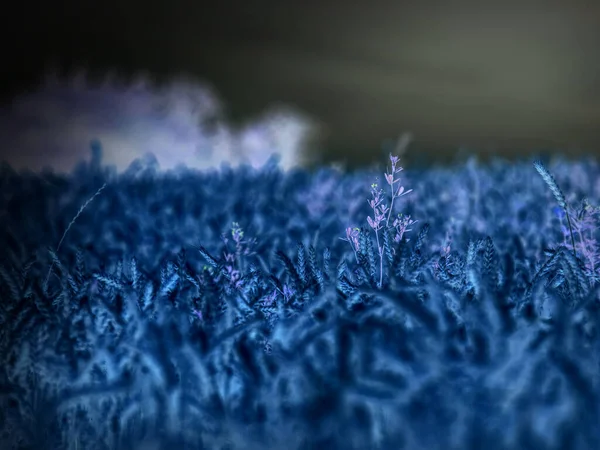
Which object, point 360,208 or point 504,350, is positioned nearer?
point 504,350

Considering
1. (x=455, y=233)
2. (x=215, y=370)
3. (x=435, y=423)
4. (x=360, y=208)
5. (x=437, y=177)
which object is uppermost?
(x=437, y=177)

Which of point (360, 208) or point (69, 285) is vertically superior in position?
point (360, 208)

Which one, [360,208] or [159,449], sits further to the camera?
[360,208]

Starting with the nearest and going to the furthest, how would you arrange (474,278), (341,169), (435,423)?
(435,423), (474,278), (341,169)

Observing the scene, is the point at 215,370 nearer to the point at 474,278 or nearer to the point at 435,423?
the point at 435,423

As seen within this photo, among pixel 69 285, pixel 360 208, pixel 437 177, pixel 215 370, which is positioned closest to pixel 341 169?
pixel 437 177

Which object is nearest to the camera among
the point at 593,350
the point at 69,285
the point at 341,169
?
the point at 593,350

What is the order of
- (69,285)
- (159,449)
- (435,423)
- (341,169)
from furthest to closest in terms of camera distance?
(341,169) → (69,285) → (159,449) → (435,423)

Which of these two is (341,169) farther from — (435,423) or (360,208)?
(435,423)

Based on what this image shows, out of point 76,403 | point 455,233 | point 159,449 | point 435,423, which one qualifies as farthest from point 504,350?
point 455,233
